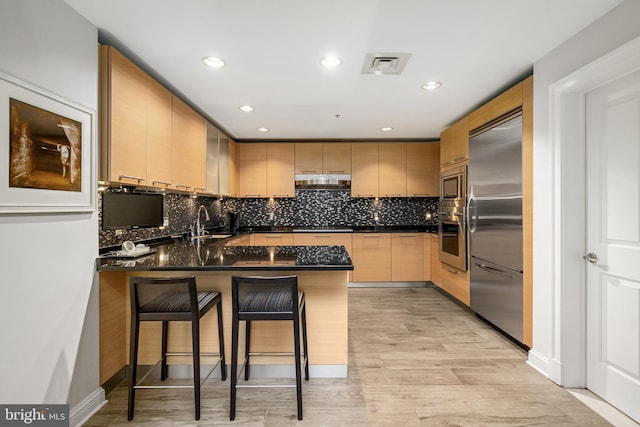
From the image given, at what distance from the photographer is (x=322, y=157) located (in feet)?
16.6

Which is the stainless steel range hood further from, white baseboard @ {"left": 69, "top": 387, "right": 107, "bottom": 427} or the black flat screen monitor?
white baseboard @ {"left": 69, "top": 387, "right": 107, "bottom": 427}

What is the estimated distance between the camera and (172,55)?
2.25 m

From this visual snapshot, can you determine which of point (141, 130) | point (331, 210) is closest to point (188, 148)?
point (141, 130)

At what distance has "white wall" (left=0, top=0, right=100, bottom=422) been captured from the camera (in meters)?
1.40

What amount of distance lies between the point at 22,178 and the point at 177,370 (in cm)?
162

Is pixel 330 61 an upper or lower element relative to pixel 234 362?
upper

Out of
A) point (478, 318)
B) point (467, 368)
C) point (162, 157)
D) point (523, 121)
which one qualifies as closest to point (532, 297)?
point (467, 368)

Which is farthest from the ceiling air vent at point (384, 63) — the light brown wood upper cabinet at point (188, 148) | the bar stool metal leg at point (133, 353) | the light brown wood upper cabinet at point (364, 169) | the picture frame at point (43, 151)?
the light brown wood upper cabinet at point (364, 169)

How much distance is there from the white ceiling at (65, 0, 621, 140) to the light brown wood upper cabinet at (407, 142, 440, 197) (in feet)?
5.48

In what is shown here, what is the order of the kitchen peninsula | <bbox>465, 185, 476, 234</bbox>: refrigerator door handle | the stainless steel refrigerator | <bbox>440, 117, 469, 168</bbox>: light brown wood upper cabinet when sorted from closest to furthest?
the kitchen peninsula < the stainless steel refrigerator < <bbox>465, 185, 476, 234</bbox>: refrigerator door handle < <bbox>440, 117, 469, 168</bbox>: light brown wood upper cabinet

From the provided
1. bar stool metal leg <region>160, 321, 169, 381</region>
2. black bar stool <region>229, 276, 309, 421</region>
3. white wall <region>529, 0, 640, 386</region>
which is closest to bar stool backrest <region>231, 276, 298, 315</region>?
black bar stool <region>229, 276, 309, 421</region>

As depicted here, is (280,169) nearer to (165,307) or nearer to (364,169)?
(364,169)

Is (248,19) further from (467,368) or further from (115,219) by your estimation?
(467,368)

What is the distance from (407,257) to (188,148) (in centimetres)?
350
